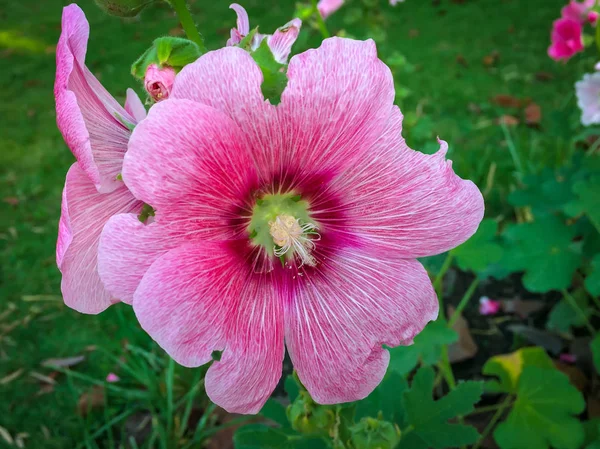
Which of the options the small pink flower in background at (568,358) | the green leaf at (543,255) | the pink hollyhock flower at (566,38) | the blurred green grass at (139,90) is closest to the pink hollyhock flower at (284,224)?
the green leaf at (543,255)

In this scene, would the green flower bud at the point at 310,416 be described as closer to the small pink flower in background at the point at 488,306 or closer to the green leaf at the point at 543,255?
the green leaf at the point at 543,255

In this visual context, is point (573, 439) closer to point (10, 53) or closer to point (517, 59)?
point (517, 59)

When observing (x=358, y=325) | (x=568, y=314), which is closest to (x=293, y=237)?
(x=358, y=325)

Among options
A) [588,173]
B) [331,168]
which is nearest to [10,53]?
[588,173]

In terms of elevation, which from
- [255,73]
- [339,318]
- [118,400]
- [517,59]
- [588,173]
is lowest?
[517,59]

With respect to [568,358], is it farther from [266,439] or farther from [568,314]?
[266,439]

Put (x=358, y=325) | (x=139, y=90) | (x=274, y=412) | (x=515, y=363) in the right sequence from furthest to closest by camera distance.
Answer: (x=139, y=90)
(x=515, y=363)
(x=274, y=412)
(x=358, y=325)

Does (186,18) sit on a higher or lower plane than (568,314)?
higher
